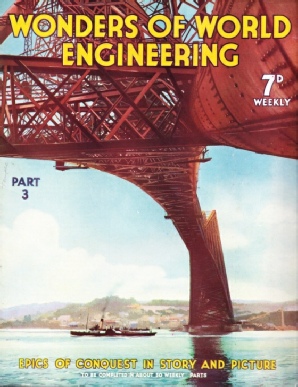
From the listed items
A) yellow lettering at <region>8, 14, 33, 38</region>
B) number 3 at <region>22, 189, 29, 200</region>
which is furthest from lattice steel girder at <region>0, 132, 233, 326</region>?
yellow lettering at <region>8, 14, 33, 38</region>

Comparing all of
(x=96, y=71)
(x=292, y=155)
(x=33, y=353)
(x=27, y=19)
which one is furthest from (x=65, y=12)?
(x=33, y=353)

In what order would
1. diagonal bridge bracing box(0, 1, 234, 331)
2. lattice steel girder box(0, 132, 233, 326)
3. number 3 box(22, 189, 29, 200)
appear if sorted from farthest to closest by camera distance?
number 3 box(22, 189, 29, 200)
lattice steel girder box(0, 132, 233, 326)
diagonal bridge bracing box(0, 1, 234, 331)

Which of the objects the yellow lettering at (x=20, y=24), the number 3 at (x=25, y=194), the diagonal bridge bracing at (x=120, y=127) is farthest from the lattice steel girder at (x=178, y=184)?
the yellow lettering at (x=20, y=24)

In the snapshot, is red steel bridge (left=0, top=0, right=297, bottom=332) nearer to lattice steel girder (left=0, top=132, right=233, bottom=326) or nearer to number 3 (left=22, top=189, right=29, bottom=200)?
lattice steel girder (left=0, top=132, right=233, bottom=326)

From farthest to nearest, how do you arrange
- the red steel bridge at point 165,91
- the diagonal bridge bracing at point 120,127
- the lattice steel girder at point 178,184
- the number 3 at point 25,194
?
the number 3 at point 25,194
the lattice steel girder at point 178,184
the diagonal bridge bracing at point 120,127
the red steel bridge at point 165,91

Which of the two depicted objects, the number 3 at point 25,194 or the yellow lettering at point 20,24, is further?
the number 3 at point 25,194

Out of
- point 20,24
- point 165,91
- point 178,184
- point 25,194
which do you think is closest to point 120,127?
point 165,91

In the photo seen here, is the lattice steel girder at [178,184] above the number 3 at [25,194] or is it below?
above

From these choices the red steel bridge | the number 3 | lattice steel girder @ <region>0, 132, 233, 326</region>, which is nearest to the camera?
the red steel bridge

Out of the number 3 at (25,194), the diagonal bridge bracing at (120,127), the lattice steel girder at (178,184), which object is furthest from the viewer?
the number 3 at (25,194)

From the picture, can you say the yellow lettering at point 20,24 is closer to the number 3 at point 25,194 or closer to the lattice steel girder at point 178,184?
the lattice steel girder at point 178,184

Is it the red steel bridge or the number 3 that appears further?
the number 3

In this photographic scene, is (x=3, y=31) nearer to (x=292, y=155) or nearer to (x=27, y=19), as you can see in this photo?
(x=27, y=19)
